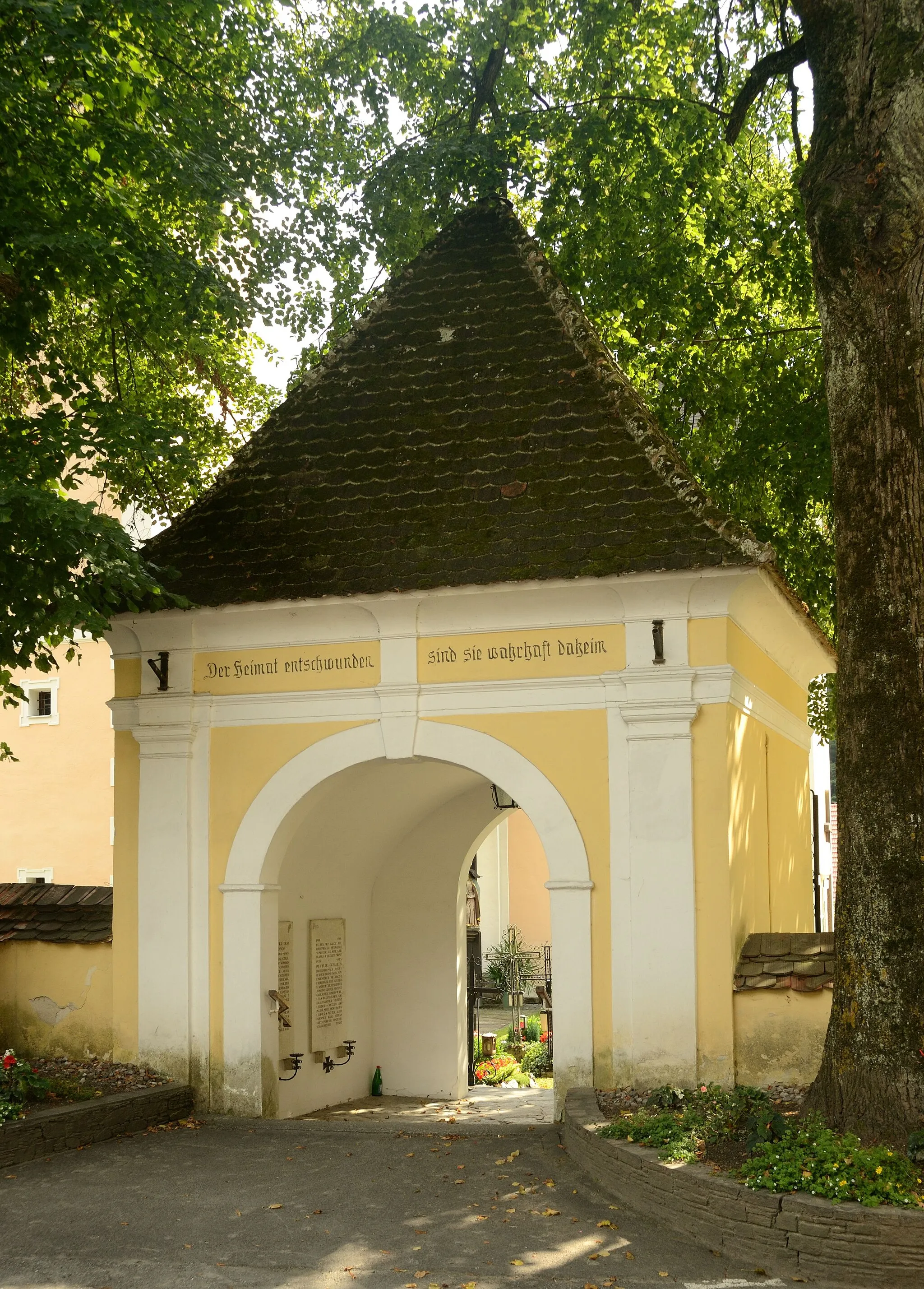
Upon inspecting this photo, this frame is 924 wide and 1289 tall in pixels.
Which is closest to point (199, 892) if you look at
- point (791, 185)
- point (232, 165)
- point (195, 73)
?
point (232, 165)

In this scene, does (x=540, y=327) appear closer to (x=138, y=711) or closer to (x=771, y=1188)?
(x=138, y=711)

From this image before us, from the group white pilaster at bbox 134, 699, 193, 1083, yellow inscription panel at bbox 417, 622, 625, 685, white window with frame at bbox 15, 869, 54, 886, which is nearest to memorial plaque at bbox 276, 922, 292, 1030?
white pilaster at bbox 134, 699, 193, 1083

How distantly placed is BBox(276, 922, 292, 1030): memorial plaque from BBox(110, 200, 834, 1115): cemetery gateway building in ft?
0.19

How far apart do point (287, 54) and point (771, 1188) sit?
37.7 feet

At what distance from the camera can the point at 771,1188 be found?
604cm

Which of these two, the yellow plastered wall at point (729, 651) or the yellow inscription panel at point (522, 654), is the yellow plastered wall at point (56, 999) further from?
the yellow plastered wall at point (729, 651)

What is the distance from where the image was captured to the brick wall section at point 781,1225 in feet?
18.4

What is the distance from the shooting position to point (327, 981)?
1169cm

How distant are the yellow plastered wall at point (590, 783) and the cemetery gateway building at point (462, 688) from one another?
0.07 ft

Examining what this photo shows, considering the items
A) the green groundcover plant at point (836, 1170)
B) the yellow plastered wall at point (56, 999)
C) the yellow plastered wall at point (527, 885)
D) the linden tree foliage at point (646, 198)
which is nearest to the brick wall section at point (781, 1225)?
the green groundcover plant at point (836, 1170)

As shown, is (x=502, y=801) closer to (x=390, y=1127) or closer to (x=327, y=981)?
(x=327, y=981)

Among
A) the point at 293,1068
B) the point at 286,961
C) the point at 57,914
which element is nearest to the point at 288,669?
the point at 286,961

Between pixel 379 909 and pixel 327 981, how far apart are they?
1.31m

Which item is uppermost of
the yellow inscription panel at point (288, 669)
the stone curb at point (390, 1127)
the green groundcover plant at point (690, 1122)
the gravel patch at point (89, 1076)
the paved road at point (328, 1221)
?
the yellow inscription panel at point (288, 669)
